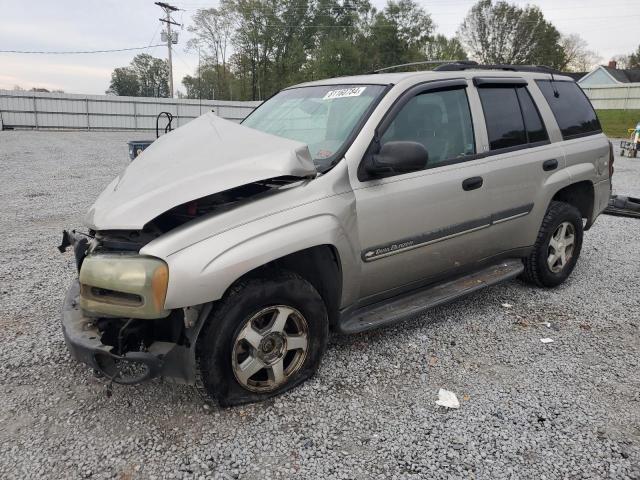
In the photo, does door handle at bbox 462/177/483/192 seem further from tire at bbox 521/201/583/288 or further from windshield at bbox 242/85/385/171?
tire at bbox 521/201/583/288

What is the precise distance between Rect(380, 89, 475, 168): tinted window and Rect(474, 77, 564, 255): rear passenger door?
0.22 metres

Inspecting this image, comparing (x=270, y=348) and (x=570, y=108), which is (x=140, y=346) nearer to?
(x=270, y=348)

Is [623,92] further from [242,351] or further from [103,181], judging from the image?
[242,351]

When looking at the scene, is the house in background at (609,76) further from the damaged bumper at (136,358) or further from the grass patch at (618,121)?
the damaged bumper at (136,358)

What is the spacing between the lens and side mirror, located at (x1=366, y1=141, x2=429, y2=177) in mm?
2820

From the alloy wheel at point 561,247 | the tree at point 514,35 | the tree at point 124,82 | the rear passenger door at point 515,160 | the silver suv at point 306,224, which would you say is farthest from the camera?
the tree at point 124,82

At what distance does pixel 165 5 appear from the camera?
124 ft

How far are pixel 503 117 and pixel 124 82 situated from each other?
7114 cm

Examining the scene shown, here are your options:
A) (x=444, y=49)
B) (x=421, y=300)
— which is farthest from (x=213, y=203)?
(x=444, y=49)

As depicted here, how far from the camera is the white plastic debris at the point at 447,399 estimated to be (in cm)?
277

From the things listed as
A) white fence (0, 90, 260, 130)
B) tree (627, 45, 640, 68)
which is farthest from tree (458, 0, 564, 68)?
white fence (0, 90, 260, 130)

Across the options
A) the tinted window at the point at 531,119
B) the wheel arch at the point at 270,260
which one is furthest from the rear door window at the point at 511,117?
the wheel arch at the point at 270,260

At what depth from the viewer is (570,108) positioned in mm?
4461

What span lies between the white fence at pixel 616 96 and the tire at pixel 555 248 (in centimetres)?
3949
